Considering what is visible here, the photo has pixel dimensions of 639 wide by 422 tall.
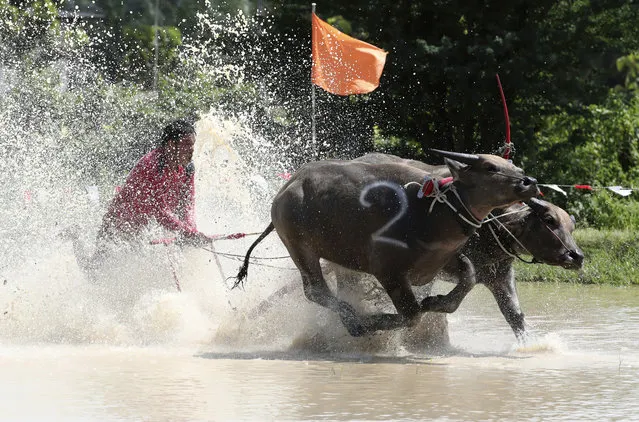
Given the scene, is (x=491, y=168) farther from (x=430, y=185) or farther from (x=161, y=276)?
(x=161, y=276)

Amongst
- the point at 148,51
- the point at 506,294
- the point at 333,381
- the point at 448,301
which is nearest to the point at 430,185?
the point at 448,301

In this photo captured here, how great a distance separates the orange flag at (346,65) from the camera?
14.7 m

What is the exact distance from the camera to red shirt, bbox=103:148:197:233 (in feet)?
33.1

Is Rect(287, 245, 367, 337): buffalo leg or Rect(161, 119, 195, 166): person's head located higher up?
Rect(161, 119, 195, 166): person's head

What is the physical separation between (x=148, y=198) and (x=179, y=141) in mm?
515

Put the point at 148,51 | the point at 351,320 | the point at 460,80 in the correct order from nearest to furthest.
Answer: the point at 351,320 → the point at 460,80 → the point at 148,51

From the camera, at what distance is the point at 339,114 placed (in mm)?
21000

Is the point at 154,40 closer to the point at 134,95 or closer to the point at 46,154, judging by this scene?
the point at 134,95

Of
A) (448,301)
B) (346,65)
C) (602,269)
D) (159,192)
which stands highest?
(448,301)

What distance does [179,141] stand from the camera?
10102mm

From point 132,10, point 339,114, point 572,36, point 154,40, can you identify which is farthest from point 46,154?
point 132,10

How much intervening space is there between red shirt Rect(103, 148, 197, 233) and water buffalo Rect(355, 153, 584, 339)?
5.56 ft

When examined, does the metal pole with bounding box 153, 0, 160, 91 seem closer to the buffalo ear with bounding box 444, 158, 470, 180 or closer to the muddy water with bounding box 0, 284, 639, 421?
the muddy water with bounding box 0, 284, 639, 421

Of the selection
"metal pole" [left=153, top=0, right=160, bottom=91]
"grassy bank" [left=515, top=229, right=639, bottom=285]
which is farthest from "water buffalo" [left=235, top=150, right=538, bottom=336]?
"metal pole" [left=153, top=0, right=160, bottom=91]
